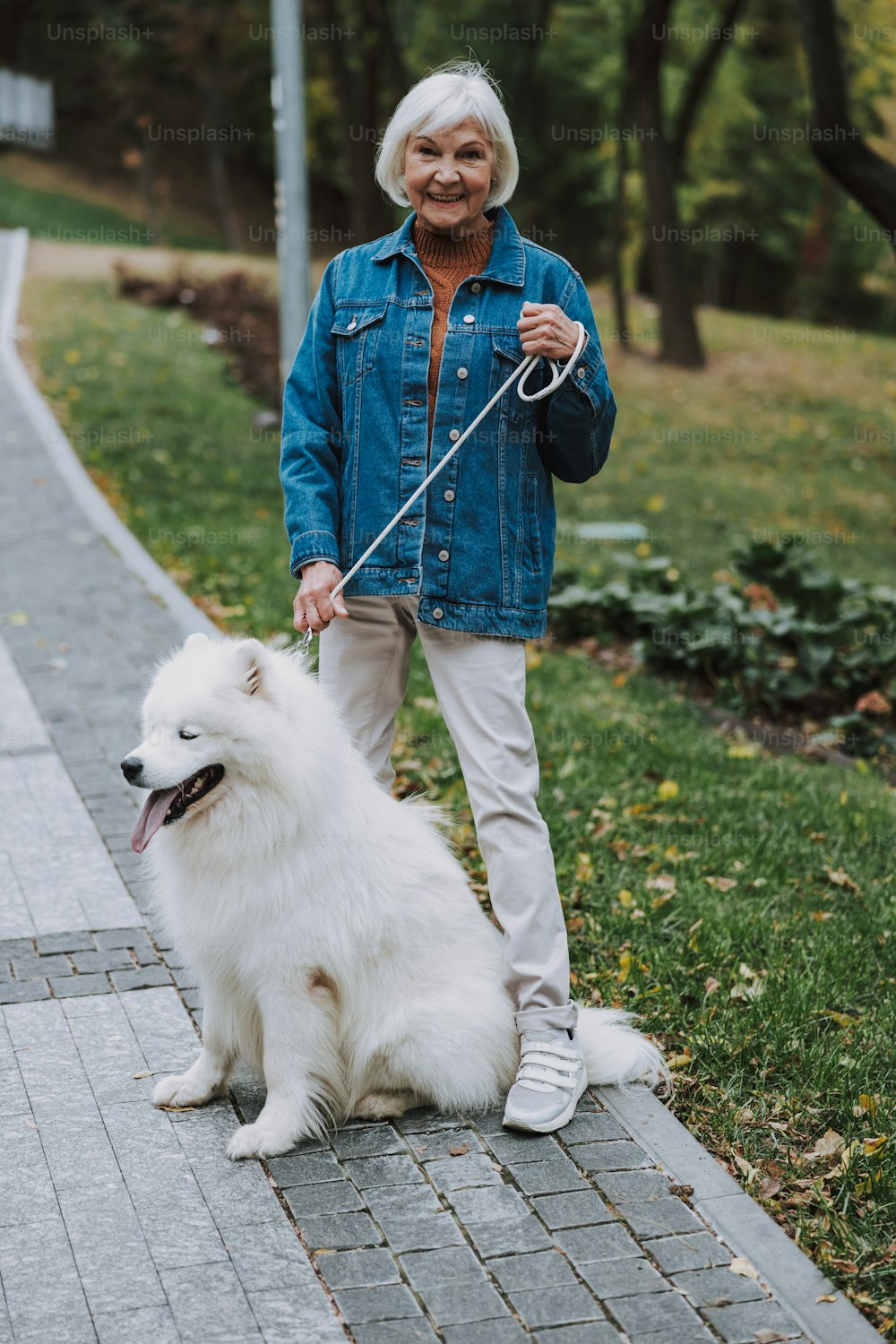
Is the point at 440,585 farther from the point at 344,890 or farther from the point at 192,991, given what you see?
the point at 192,991

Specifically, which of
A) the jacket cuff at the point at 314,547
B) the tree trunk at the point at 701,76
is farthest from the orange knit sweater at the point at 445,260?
the tree trunk at the point at 701,76

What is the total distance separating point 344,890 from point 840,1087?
1.53 metres

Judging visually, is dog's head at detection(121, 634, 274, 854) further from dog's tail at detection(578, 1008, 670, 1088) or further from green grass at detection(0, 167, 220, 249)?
green grass at detection(0, 167, 220, 249)

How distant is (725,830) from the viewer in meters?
5.91

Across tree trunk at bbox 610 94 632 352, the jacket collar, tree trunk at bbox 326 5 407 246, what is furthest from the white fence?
the jacket collar

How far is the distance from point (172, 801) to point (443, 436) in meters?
1.20

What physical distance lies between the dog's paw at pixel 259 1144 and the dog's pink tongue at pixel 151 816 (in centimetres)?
81

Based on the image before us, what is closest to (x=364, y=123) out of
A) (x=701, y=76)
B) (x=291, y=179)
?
(x=701, y=76)

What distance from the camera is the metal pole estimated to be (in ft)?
38.5

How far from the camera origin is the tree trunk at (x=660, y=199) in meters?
19.4

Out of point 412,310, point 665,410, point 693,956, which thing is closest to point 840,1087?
point 693,956

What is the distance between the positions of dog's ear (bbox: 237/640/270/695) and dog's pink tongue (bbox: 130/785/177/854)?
12.2 inches

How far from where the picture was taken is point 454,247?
3.84 meters

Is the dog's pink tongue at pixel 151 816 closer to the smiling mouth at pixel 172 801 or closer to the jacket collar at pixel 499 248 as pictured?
the smiling mouth at pixel 172 801
